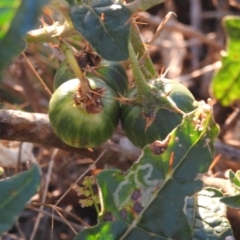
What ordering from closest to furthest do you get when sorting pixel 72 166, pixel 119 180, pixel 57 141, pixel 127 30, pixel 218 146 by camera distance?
1. pixel 127 30
2. pixel 119 180
3. pixel 57 141
4. pixel 218 146
5. pixel 72 166

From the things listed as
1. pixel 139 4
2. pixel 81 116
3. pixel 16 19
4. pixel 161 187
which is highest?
pixel 16 19

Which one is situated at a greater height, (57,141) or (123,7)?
(123,7)

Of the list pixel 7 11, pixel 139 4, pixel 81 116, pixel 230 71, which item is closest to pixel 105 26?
pixel 139 4

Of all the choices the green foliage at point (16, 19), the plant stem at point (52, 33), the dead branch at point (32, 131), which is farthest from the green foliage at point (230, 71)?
the green foliage at point (16, 19)

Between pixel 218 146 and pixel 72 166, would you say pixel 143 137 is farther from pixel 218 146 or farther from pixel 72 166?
pixel 72 166

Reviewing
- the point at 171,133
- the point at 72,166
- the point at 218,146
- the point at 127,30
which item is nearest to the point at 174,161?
the point at 171,133

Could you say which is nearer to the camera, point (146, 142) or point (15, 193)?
point (15, 193)

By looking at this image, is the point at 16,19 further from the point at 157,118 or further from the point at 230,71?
the point at 230,71
